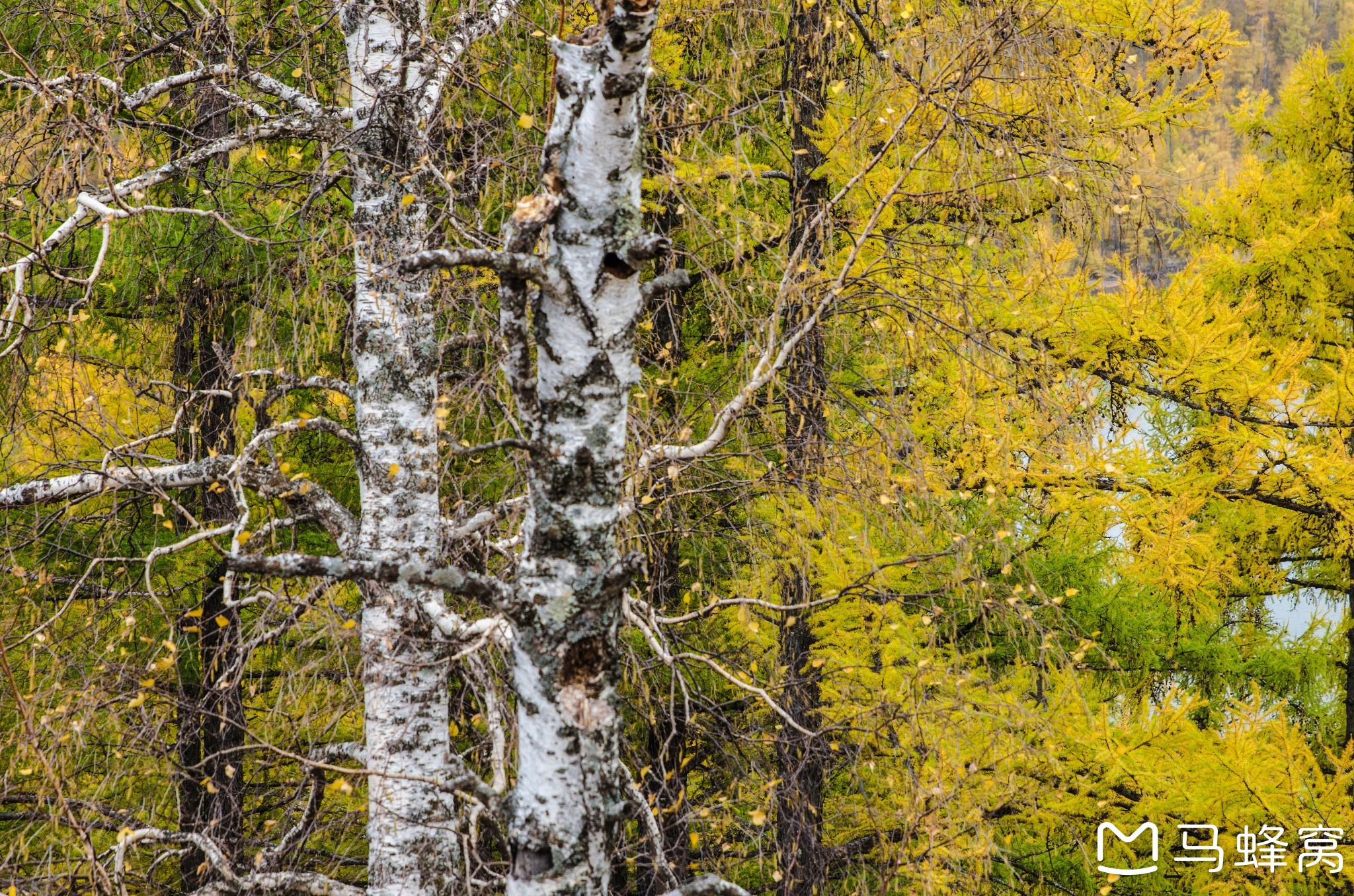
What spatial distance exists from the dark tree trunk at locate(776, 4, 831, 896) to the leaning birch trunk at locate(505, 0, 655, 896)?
3.46ft

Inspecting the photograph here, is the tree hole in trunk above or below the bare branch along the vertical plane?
below

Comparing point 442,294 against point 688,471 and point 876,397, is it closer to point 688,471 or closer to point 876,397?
point 688,471

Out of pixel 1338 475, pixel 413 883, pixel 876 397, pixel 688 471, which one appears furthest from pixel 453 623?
pixel 1338 475

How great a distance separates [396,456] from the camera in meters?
3.78

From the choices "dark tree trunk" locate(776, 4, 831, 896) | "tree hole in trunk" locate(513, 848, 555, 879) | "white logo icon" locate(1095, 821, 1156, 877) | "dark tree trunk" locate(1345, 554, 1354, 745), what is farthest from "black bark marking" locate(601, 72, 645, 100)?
"dark tree trunk" locate(1345, 554, 1354, 745)

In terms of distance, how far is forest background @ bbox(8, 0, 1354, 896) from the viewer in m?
3.46

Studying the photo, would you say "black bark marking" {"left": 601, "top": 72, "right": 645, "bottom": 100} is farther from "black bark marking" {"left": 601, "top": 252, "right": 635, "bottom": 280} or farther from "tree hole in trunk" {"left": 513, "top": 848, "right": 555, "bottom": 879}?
"tree hole in trunk" {"left": 513, "top": 848, "right": 555, "bottom": 879}

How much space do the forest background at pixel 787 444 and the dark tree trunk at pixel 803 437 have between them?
43mm

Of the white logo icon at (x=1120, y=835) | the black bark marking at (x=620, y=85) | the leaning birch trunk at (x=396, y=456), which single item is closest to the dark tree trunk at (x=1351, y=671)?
the white logo icon at (x=1120, y=835)

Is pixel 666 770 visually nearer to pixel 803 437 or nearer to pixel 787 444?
pixel 803 437

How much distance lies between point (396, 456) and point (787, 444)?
5.16 feet

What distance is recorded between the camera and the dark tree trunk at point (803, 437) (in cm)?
385

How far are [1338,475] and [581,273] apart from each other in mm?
6015

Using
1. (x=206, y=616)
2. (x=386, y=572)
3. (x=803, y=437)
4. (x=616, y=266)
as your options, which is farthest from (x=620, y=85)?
(x=206, y=616)
